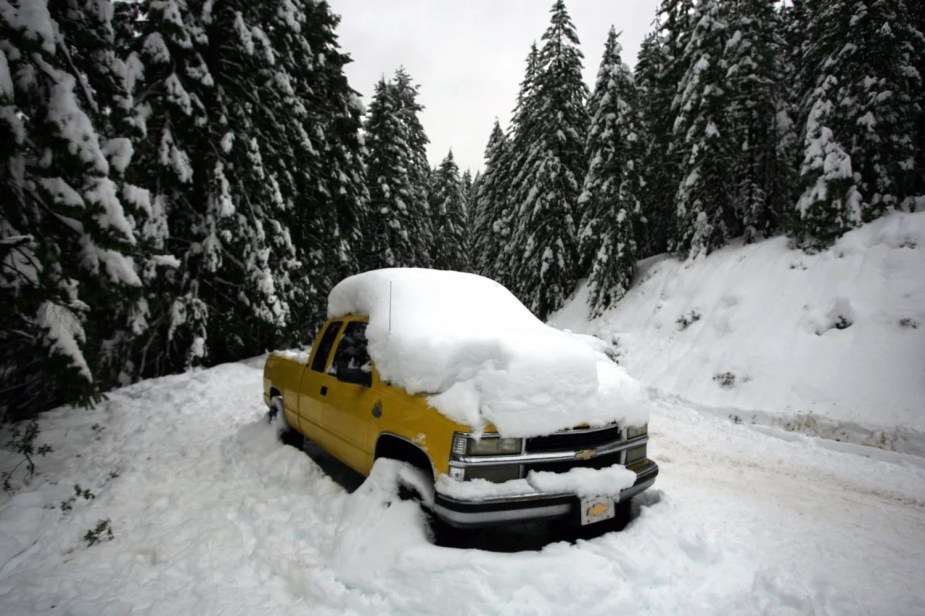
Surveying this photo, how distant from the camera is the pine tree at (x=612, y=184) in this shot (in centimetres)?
1720

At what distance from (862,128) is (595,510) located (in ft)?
42.9

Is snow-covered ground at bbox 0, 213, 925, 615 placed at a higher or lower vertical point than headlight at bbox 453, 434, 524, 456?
lower

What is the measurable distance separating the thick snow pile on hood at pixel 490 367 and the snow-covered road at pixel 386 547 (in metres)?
0.86

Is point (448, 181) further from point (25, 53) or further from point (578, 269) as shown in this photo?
point (25, 53)

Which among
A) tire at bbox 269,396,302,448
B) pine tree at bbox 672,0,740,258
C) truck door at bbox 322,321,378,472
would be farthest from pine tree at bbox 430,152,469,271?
truck door at bbox 322,321,378,472

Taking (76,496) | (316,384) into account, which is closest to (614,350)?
(316,384)

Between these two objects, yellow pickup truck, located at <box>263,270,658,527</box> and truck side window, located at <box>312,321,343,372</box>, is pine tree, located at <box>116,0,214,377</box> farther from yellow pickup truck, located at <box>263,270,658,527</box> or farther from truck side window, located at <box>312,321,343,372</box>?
yellow pickup truck, located at <box>263,270,658,527</box>

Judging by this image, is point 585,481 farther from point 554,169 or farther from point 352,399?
point 554,169

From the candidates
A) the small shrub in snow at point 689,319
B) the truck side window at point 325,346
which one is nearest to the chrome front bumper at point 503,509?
the truck side window at point 325,346

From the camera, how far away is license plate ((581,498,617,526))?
3.15 metres

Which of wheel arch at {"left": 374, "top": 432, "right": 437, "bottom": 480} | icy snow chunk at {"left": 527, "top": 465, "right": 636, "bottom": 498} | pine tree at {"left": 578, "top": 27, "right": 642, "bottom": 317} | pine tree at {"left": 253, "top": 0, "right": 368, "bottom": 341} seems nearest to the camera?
icy snow chunk at {"left": 527, "top": 465, "right": 636, "bottom": 498}

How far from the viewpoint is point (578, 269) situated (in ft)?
73.9

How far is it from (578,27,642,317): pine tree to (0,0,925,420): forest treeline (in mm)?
80

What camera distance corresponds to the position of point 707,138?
46.1 feet
